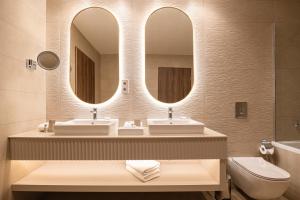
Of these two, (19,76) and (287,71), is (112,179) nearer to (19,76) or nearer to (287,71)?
(19,76)

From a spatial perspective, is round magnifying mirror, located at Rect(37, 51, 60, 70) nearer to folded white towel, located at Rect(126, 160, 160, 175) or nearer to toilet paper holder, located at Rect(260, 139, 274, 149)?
folded white towel, located at Rect(126, 160, 160, 175)

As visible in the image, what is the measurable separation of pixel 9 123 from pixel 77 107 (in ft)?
2.43

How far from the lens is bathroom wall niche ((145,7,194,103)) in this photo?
2.54 m

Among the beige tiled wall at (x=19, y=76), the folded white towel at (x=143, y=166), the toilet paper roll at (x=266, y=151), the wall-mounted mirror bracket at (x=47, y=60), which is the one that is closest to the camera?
the beige tiled wall at (x=19, y=76)

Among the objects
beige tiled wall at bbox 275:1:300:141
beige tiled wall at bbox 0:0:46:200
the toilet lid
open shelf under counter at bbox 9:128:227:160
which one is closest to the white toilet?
the toilet lid

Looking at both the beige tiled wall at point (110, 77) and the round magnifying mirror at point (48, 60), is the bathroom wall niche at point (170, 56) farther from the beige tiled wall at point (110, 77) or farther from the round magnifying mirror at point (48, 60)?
the round magnifying mirror at point (48, 60)

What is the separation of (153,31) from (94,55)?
2.24ft

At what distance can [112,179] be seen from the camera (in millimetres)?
1993

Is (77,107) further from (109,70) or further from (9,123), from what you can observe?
(9,123)

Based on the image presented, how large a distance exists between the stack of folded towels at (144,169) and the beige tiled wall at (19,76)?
93 centimetres

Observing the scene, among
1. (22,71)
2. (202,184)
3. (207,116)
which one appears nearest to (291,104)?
(207,116)

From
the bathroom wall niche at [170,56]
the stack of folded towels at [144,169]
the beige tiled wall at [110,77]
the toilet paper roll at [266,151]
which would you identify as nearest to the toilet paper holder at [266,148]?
the toilet paper roll at [266,151]

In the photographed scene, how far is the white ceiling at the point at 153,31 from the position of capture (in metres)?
2.50

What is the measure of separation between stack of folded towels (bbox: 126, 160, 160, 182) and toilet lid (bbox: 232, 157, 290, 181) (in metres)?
0.84
